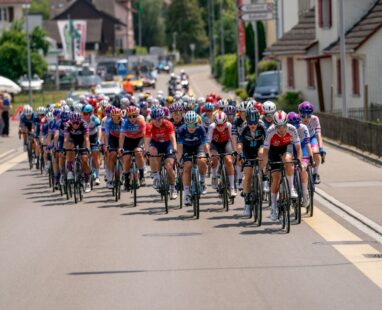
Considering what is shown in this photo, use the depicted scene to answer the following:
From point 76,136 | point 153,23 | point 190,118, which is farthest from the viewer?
point 153,23

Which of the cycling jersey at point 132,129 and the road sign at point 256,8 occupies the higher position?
the road sign at point 256,8

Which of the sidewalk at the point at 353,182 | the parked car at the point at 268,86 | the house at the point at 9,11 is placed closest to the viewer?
the sidewalk at the point at 353,182

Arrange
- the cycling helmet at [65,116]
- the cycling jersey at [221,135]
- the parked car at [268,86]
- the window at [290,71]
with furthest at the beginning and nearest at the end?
1. the window at [290,71]
2. the parked car at [268,86]
3. the cycling helmet at [65,116]
4. the cycling jersey at [221,135]

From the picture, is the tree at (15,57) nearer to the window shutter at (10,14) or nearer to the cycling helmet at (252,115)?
the window shutter at (10,14)

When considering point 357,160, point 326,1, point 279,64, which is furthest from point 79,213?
point 279,64

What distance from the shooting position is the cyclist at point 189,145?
1975 centimetres

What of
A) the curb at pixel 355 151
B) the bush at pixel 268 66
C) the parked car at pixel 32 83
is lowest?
the curb at pixel 355 151

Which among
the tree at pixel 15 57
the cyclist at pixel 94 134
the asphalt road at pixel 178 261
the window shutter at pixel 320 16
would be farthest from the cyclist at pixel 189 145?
the tree at pixel 15 57

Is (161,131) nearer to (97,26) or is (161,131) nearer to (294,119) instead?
(294,119)

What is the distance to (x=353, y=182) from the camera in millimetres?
24359

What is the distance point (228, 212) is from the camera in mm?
20078

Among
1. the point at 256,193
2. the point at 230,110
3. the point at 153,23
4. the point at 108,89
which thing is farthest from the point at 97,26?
the point at 256,193

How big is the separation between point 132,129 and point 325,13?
27.1 metres

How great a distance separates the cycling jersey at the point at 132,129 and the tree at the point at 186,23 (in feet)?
474
